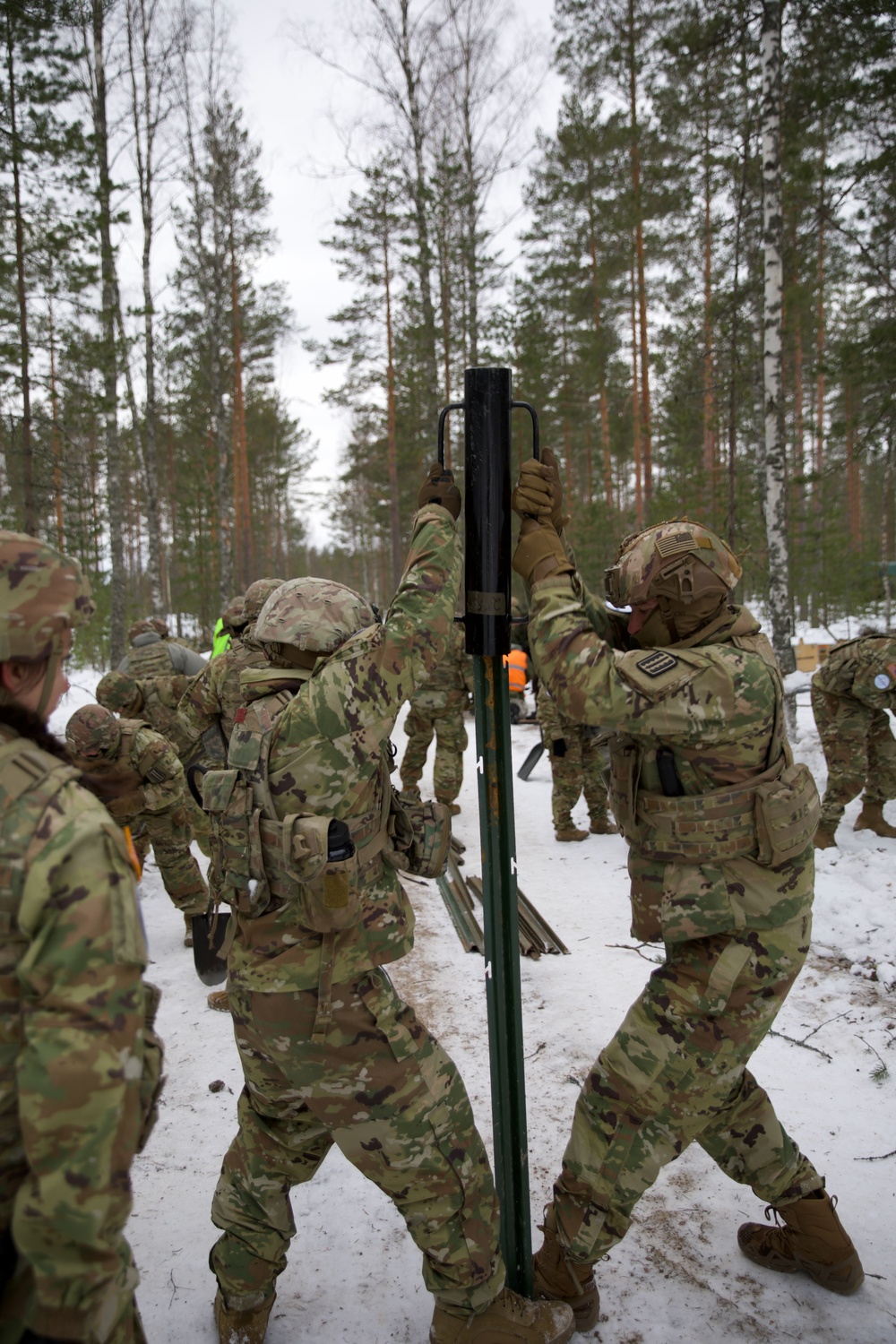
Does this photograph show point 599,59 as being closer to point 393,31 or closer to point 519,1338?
point 393,31

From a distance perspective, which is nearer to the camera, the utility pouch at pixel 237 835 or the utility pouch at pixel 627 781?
the utility pouch at pixel 237 835

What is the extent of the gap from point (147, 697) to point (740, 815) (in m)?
5.24

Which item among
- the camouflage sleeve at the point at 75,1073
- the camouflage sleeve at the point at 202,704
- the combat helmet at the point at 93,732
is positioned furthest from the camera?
the camouflage sleeve at the point at 202,704

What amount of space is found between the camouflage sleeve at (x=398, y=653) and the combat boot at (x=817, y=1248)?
2.11 metres

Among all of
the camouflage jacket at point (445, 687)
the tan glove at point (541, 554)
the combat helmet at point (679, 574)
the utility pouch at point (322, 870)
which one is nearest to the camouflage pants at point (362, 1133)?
the utility pouch at point (322, 870)

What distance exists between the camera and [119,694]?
605cm

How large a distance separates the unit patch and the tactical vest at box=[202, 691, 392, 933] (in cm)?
88

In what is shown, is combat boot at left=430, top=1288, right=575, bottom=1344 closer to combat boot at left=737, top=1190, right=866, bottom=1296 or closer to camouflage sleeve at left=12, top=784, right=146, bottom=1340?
combat boot at left=737, top=1190, right=866, bottom=1296

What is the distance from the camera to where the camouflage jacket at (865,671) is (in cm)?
640

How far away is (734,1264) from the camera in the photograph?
8.61 ft

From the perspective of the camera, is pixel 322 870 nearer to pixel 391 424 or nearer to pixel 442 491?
pixel 442 491

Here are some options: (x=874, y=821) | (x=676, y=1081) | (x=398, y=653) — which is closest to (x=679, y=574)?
(x=398, y=653)

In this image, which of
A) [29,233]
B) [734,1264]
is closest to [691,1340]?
[734,1264]

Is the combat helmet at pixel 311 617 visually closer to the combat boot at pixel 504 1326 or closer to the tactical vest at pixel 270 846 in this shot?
the tactical vest at pixel 270 846
